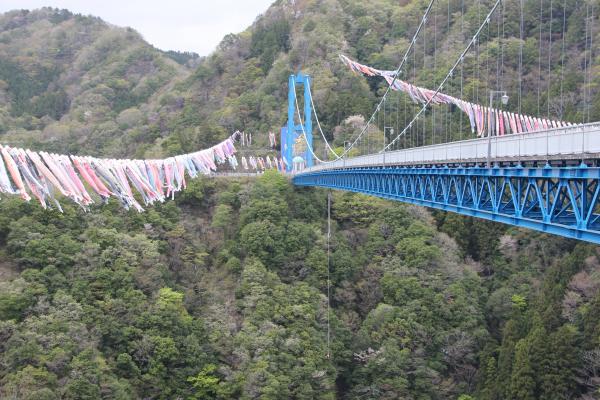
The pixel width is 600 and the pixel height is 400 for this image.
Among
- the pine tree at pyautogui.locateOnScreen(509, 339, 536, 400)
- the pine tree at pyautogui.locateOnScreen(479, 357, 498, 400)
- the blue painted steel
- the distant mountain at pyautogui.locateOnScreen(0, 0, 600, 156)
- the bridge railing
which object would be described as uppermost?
the distant mountain at pyautogui.locateOnScreen(0, 0, 600, 156)

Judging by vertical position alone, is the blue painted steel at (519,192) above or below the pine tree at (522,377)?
above

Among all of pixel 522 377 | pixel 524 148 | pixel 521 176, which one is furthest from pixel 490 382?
pixel 524 148

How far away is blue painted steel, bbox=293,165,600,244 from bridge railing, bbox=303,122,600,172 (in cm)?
24

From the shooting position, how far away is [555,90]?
41.1m

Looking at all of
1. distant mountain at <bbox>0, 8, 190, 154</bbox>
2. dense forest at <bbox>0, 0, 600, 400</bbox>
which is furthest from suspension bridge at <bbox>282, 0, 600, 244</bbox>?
distant mountain at <bbox>0, 8, 190, 154</bbox>

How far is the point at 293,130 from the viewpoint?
49938mm

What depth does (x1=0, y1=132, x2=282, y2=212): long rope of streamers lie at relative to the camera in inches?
1061

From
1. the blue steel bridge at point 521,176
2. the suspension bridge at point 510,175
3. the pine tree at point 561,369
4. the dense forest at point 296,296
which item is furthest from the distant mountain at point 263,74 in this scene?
the blue steel bridge at point 521,176

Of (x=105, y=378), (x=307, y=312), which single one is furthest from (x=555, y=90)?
(x=105, y=378)

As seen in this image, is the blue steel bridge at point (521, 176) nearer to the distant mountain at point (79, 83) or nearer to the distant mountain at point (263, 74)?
the distant mountain at point (263, 74)

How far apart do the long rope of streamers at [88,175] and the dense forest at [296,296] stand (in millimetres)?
1327

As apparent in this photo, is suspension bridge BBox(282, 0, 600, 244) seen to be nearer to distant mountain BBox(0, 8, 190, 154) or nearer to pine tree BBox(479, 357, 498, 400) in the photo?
pine tree BBox(479, 357, 498, 400)

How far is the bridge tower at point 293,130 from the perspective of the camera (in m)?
48.0

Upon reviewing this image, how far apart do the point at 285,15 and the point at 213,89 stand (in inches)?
373
